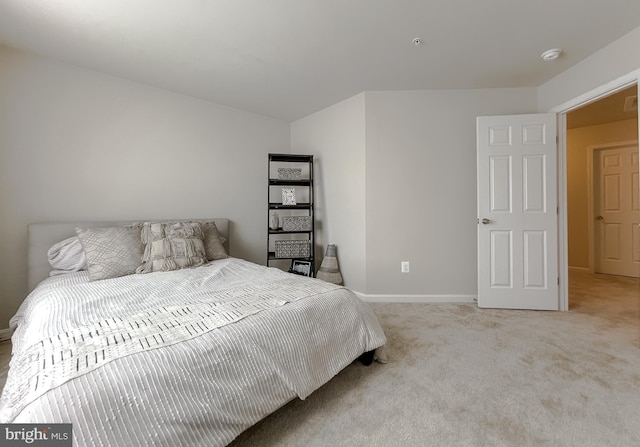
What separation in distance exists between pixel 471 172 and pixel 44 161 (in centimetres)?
407

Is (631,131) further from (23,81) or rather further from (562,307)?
(23,81)

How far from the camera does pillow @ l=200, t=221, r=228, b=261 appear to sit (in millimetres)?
2619

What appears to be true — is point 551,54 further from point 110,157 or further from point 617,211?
point 110,157

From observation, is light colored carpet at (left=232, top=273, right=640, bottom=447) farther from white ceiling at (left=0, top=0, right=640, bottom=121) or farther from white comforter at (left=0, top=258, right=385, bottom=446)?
white ceiling at (left=0, top=0, right=640, bottom=121)

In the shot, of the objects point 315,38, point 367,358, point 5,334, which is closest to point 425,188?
point 315,38

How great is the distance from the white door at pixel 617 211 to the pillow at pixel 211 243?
584 cm

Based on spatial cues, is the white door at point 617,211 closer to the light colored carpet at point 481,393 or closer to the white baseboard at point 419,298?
the light colored carpet at point 481,393

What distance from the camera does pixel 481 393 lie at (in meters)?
1.46

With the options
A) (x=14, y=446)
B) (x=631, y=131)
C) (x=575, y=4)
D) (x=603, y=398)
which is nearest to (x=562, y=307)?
(x=603, y=398)

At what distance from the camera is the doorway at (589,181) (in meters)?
4.04

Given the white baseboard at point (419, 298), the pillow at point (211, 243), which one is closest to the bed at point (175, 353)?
the pillow at point (211, 243)

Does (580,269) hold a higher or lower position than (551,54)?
lower

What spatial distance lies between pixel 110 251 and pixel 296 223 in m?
1.86

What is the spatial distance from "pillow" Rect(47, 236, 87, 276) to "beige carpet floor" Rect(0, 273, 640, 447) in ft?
2.09
